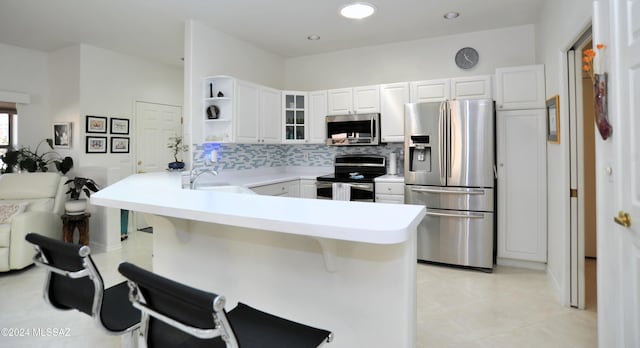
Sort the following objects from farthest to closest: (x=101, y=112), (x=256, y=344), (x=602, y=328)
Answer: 1. (x=101, y=112)
2. (x=602, y=328)
3. (x=256, y=344)

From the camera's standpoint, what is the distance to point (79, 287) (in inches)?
52.8

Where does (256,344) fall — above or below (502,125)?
below

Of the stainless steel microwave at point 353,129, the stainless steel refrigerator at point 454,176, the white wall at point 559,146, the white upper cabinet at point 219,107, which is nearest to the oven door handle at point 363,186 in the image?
the stainless steel refrigerator at point 454,176

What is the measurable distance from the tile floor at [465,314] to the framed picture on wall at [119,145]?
1.97m

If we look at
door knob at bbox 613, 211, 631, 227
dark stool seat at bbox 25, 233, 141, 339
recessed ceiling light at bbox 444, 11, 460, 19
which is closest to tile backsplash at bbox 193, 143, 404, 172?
recessed ceiling light at bbox 444, 11, 460, 19

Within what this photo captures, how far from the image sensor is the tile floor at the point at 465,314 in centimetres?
223

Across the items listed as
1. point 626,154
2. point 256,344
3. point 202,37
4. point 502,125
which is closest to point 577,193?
point 502,125

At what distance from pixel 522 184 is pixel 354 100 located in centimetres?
221

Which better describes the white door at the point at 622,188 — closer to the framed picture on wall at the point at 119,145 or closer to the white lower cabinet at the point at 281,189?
the white lower cabinet at the point at 281,189

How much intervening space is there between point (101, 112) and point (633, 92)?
553 centimetres

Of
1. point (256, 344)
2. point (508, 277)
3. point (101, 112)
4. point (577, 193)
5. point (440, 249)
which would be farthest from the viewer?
point (101, 112)

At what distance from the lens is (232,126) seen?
3982 millimetres

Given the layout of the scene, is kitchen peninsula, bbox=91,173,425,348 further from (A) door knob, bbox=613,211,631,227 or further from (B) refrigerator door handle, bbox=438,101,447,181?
(B) refrigerator door handle, bbox=438,101,447,181

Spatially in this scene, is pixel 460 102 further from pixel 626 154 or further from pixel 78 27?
pixel 78 27
